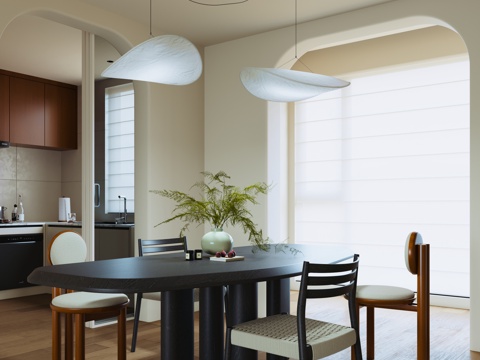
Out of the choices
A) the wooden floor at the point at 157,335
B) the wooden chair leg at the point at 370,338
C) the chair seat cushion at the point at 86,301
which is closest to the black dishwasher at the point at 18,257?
the wooden floor at the point at 157,335

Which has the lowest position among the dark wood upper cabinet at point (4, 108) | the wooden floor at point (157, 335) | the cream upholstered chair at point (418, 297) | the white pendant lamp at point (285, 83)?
the wooden floor at point (157, 335)

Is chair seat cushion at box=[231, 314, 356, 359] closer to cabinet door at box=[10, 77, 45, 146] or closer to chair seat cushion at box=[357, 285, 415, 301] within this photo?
chair seat cushion at box=[357, 285, 415, 301]

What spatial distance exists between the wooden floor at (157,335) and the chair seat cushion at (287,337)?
1319mm

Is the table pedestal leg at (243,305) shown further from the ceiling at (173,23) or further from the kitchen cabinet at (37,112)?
the kitchen cabinet at (37,112)

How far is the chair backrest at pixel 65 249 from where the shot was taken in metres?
3.30

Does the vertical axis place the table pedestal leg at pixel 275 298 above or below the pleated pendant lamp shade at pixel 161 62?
below

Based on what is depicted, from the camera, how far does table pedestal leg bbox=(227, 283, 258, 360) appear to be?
319 centimetres

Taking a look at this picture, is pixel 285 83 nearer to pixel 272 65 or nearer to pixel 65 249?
pixel 65 249

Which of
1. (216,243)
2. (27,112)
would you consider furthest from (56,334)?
(27,112)

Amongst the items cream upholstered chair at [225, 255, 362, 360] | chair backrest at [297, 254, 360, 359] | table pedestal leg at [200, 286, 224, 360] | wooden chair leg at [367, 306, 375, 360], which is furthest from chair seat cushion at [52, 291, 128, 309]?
wooden chair leg at [367, 306, 375, 360]

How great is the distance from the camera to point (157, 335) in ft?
14.9

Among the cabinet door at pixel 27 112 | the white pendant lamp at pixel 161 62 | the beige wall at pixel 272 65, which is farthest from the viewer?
the cabinet door at pixel 27 112

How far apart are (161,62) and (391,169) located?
370 centimetres

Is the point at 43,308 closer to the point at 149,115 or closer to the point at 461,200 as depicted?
the point at 149,115
